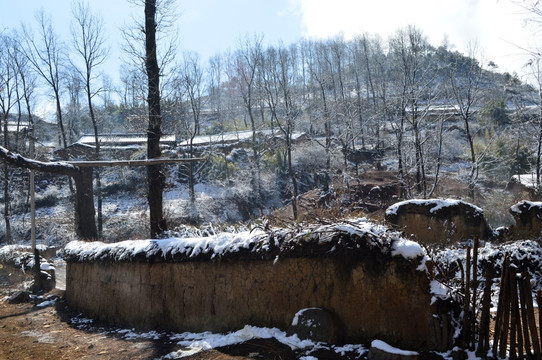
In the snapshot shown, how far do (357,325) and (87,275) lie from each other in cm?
677

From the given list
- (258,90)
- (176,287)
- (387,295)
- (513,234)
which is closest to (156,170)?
(176,287)

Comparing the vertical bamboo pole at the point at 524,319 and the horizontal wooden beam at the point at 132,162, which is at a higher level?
the horizontal wooden beam at the point at 132,162

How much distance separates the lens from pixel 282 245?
6371 mm

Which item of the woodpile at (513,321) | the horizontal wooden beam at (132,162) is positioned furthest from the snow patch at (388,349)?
the horizontal wooden beam at (132,162)

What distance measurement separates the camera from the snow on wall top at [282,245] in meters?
5.46

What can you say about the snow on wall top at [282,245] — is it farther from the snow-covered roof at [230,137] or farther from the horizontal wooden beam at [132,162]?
the snow-covered roof at [230,137]

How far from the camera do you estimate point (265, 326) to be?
21.1 feet

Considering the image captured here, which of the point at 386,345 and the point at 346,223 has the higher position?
the point at 346,223

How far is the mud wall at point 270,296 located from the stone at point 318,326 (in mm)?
Answer: 124

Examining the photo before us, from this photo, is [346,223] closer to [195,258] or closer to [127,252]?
[195,258]

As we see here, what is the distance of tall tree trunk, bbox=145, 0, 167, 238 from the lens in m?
12.4

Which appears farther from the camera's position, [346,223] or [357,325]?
[346,223]

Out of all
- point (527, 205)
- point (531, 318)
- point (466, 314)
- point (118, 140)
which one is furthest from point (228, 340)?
point (118, 140)

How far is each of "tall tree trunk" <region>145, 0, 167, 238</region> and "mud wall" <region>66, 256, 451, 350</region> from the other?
3.18 metres
